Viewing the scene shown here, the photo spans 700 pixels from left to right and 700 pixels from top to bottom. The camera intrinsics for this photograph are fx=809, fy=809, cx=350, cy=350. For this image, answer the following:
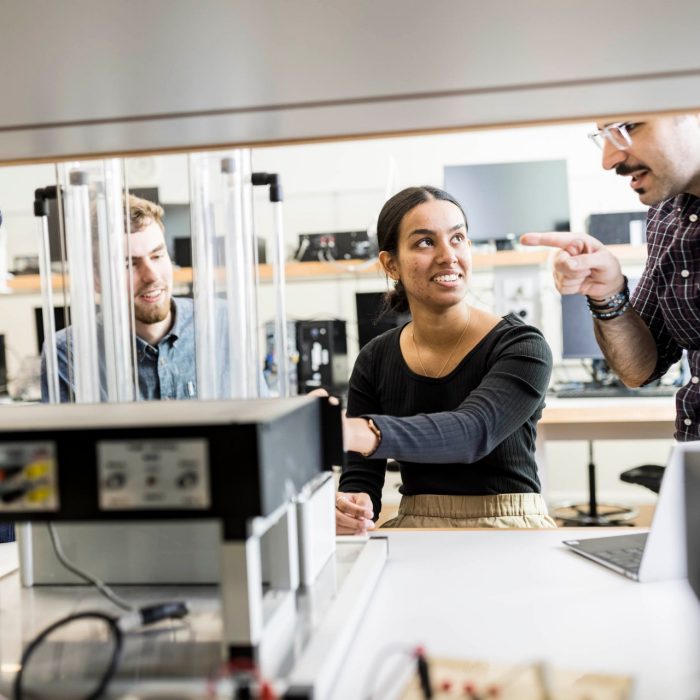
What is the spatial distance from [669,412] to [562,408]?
0.39m

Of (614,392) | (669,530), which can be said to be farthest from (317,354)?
(669,530)

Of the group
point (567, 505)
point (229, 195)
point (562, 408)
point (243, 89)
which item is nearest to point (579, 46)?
point (243, 89)

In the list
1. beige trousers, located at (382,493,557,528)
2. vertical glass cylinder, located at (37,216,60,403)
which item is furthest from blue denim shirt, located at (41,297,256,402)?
beige trousers, located at (382,493,557,528)

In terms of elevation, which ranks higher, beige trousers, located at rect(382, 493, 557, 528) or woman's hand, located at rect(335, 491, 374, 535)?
woman's hand, located at rect(335, 491, 374, 535)

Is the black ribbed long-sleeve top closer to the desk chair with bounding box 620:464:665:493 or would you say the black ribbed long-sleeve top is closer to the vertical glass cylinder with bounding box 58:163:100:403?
the vertical glass cylinder with bounding box 58:163:100:403

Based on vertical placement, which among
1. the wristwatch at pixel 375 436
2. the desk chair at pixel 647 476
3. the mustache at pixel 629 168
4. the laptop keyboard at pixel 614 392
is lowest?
the desk chair at pixel 647 476

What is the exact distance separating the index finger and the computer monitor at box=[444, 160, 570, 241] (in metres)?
2.21

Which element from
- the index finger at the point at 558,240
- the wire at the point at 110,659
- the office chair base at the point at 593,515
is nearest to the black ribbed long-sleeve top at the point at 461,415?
the index finger at the point at 558,240

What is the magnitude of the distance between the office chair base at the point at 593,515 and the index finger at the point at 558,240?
2485 millimetres

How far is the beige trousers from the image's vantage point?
60.1 inches

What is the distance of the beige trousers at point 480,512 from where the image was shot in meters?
1.53

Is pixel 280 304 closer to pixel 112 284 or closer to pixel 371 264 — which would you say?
pixel 112 284

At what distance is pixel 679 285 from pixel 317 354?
2255 mm

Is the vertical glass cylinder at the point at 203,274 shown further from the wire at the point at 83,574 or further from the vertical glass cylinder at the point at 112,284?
the wire at the point at 83,574
